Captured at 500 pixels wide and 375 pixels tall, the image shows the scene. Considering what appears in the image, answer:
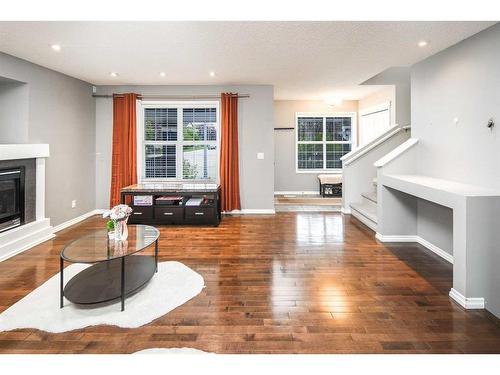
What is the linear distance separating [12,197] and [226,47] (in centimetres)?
326

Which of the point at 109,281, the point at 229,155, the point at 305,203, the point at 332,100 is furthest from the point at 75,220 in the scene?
the point at 332,100

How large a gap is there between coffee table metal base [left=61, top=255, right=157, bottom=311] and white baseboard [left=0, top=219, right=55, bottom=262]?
4.98 feet

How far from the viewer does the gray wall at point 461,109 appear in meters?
2.90

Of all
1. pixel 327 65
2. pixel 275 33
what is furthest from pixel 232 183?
pixel 275 33

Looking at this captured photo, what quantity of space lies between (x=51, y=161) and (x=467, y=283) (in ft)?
17.7

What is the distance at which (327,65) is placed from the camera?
182 inches

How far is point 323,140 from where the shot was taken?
340 inches

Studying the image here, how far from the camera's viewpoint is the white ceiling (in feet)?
10.0

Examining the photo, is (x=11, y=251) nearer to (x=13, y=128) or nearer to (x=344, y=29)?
(x=13, y=128)

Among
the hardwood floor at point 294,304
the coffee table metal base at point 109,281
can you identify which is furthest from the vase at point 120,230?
the hardwood floor at point 294,304

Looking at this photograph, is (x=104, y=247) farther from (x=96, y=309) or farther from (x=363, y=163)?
(x=363, y=163)

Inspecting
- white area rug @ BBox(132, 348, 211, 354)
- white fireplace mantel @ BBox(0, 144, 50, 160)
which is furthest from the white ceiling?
white area rug @ BBox(132, 348, 211, 354)

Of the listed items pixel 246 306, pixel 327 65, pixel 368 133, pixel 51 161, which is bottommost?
pixel 246 306
